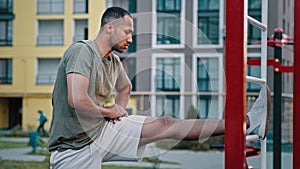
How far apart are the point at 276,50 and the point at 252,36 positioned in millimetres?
6215

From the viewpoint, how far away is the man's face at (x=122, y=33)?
1994mm

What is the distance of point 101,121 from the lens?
2.03 meters

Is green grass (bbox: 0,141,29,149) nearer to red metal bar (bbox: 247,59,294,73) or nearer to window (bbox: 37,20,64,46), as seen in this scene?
window (bbox: 37,20,64,46)

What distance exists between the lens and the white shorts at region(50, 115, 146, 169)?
201 cm

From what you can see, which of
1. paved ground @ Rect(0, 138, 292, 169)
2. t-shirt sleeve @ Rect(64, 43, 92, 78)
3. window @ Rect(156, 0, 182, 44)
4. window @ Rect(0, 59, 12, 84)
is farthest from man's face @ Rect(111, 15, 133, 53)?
window @ Rect(0, 59, 12, 84)

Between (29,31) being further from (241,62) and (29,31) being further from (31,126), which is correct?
(241,62)

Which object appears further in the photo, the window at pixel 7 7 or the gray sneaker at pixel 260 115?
the window at pixel 7 7

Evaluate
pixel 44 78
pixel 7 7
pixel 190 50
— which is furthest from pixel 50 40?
pixel 190 50

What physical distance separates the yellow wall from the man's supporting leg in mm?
9453

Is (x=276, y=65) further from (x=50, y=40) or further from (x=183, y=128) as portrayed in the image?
(x=50, y=40)

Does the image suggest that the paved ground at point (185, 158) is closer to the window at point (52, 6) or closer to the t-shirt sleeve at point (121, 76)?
the window at point (52, 6)

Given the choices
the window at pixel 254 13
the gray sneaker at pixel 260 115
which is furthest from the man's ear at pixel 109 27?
the window at pixel 254 13

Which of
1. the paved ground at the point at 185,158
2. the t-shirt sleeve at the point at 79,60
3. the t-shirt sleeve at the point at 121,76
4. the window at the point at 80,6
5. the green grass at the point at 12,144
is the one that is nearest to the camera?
the t-shirt sleeve at the point at 79,60

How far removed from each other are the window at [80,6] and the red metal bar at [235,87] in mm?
9515
